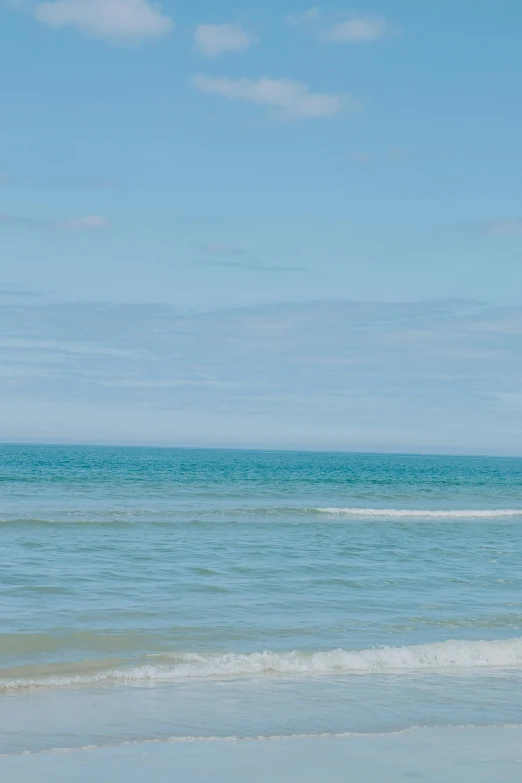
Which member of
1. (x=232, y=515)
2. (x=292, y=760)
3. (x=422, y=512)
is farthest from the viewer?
(x=422, y=512)

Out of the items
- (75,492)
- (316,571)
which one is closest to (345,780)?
(316,571)

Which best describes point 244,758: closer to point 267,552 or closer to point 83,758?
point 83,758

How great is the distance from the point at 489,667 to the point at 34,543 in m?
13.3

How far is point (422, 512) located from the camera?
36.0 metres

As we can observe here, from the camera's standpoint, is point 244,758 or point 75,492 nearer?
point 244,758

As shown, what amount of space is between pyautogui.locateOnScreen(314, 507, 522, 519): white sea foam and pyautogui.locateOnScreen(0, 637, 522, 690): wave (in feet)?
68.1

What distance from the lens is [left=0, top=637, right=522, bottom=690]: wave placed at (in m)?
10.8

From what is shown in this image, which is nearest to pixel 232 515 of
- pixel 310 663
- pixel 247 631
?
pixel 247 631

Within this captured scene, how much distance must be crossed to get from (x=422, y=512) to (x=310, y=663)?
996 inches

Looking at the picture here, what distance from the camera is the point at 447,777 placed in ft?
24.4

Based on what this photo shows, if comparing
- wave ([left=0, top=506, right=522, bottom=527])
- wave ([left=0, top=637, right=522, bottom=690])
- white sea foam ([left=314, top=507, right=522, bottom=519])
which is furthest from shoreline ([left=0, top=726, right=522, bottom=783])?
white sea foam ([left=314, top=507, right=522, bottom=519])

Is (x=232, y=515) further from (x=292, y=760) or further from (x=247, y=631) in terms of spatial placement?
(x=292, y=760)

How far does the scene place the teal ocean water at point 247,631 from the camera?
9.27 meters

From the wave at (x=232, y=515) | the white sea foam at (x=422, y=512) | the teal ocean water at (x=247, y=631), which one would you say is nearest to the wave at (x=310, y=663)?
the teal ocean water at (x=247, y=631)
